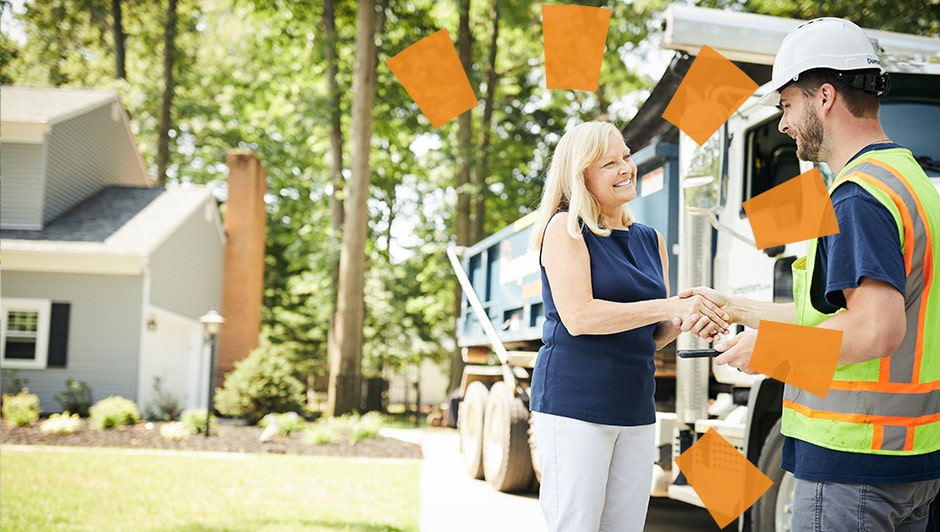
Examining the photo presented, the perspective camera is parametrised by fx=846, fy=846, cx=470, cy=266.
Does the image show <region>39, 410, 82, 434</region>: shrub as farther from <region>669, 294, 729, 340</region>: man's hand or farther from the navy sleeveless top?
<region>669, 294, 729, 340</region>: man's hand

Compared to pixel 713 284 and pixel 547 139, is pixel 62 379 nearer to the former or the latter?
pixel 547 139

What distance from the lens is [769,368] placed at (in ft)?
6.75

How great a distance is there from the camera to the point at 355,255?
1600 centimetres

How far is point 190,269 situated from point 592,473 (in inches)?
765

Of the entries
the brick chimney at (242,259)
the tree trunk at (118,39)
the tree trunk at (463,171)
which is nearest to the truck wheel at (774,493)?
the tree trunk at (463,171)

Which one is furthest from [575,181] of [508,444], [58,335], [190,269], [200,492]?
[190,269]

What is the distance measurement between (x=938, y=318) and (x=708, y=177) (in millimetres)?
2304

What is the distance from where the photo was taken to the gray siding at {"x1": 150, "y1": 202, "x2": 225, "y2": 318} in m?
18.9

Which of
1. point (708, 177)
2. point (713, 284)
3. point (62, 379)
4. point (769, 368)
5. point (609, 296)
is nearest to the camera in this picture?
point (769, 368)

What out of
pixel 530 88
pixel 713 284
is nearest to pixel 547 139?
pixel 530 88

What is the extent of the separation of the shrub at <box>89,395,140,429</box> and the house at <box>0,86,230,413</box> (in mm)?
2759

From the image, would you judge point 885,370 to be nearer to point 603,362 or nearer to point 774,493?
point 603,362
